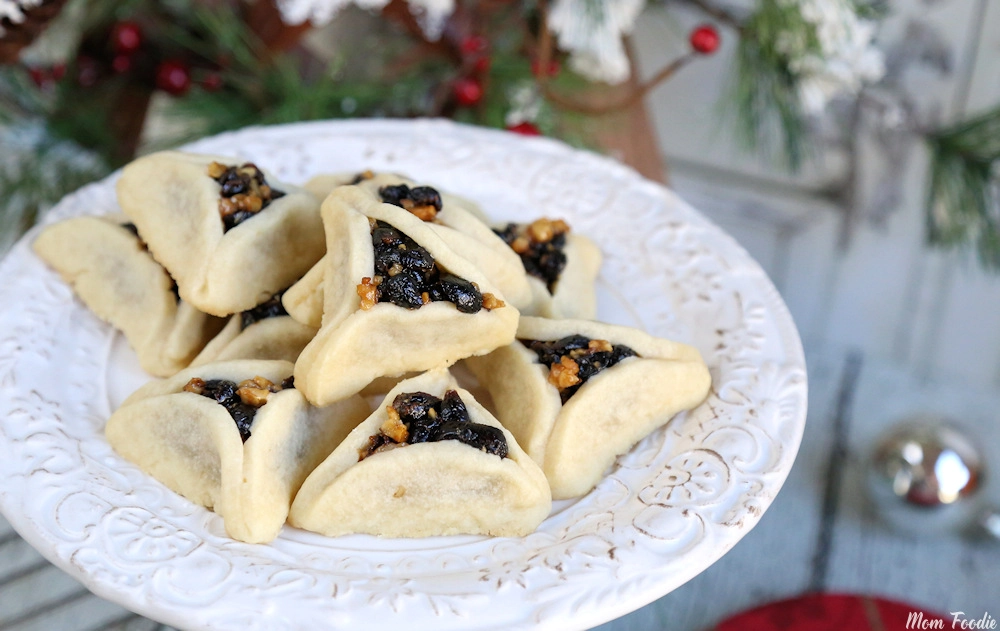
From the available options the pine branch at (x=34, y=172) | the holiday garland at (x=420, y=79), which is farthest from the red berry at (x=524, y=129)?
the pine branch at (x=34, y=172)

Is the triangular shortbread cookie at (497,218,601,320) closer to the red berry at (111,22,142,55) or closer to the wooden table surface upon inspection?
the wooden table surface

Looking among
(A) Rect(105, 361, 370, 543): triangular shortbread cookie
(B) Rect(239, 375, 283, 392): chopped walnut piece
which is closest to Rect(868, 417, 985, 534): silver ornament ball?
(A) Rect(105, 361, 370, 543): triangular shortbread cookie

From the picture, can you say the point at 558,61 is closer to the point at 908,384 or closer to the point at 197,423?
the point at 197,423

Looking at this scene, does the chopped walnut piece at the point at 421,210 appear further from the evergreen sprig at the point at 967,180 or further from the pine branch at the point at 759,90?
the evergreen sprig at the point at 967,180

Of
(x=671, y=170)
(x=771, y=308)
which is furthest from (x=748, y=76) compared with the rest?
(x=671, y=170)

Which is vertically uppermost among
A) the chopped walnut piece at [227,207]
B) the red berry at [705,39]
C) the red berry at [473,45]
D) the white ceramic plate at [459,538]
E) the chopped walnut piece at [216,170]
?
the red berry at [705,39]

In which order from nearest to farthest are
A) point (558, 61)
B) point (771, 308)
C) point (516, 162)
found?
1. point (771, 308)
2. point (516, 162)
3. point (558, 61)

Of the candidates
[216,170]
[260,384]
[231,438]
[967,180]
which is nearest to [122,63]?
[216,170]
